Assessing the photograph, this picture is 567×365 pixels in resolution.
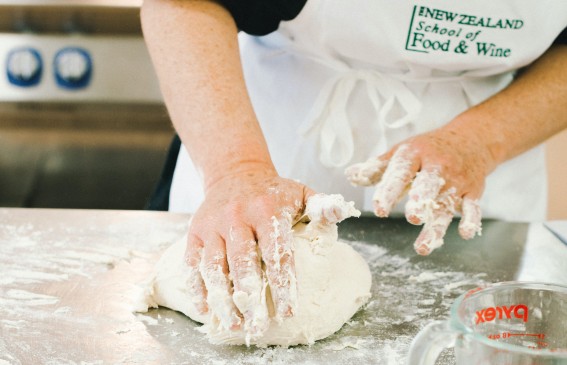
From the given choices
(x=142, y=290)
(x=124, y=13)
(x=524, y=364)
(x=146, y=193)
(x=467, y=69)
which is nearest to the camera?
(x=524, y=364)

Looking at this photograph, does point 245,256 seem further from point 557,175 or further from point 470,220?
point 557,175

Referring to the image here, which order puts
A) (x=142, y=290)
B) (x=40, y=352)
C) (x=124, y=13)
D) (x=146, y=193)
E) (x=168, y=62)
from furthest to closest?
(x=146, y=193)
(x=124, y=13)
(x=168, y=62)
(x=142, y=290)
(x=40, y=352)

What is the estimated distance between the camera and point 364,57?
121cm

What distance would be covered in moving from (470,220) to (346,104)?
1.22ft

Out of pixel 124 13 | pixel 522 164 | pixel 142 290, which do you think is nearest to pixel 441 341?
pixel 142 290

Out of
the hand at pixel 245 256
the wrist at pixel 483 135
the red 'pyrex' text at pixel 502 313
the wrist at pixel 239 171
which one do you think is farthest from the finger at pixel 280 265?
the wrist at pixel 483 135

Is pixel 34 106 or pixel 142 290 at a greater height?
pixel 142 290

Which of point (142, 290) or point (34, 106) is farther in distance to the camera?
point (34, 106)

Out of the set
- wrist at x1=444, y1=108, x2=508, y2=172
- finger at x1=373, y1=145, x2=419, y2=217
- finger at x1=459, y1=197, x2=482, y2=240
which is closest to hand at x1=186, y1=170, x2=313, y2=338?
finger at x1=373, y1=145, x2=419, y2=217

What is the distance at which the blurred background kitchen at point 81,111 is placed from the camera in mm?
2387

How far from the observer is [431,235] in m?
0.93

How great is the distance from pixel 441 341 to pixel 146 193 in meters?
2.22

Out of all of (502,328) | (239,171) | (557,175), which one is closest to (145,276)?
(239,171)

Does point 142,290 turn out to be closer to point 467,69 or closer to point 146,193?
point 467,69
